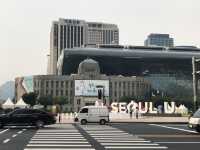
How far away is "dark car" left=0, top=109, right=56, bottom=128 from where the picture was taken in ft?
115

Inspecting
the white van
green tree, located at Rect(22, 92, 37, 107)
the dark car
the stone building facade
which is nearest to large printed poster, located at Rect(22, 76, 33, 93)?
the stone building facade

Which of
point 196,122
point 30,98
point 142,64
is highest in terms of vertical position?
point 142,64

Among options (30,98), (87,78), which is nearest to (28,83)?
(87,78)

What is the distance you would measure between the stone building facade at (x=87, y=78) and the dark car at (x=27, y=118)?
14204 centimetres

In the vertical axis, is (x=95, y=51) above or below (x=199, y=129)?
above

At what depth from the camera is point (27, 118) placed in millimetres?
35438

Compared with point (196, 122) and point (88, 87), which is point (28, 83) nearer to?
point (88, 87)

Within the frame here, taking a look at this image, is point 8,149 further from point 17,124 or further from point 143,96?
point 143,96

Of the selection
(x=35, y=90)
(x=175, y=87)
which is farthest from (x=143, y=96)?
(x=35, y=90)

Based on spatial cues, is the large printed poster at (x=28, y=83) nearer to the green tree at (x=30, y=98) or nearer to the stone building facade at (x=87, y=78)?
the stone building facade at (x=87, y=78)

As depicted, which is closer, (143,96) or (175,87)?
(143,96)

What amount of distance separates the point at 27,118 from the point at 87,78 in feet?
475

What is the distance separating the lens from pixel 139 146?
63.7 ft

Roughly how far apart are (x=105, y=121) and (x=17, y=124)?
12.1 metres
